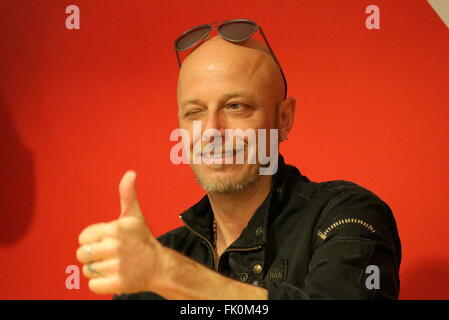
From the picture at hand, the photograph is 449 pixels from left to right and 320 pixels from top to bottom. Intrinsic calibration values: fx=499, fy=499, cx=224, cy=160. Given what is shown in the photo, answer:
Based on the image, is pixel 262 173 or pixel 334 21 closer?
pixel 262 173

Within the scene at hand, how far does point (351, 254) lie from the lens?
99 cm

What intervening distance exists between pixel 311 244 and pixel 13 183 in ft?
4.37

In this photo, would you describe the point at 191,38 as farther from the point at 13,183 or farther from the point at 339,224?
the point at 13,183

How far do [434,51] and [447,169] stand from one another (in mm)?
393

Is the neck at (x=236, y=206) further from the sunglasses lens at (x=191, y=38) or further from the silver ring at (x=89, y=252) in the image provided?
the silver ring at (x=89, y=252)

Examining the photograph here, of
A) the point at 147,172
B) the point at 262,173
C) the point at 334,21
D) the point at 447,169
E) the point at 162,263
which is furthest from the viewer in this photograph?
the point at 147,172

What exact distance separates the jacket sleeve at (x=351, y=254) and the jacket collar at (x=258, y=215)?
0.49 feet

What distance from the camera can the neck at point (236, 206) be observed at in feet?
4.33

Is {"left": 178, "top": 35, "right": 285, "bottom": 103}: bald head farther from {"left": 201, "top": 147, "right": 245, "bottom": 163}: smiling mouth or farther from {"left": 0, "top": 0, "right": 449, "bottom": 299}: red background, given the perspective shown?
{"left": 0, "top": 0, "right": 449, "bottom": 299}: red background

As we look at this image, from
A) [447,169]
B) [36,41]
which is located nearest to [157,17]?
[36,41]

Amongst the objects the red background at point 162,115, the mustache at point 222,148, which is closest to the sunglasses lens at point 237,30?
the mustache at point 222,148
